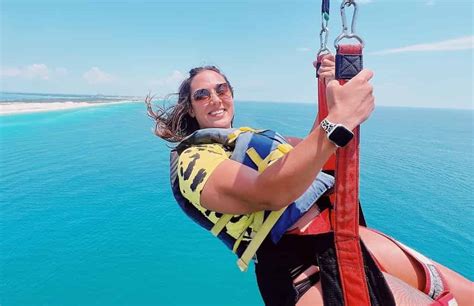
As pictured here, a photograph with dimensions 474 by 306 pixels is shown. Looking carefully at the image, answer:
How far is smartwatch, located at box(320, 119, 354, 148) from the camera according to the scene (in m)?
0.93

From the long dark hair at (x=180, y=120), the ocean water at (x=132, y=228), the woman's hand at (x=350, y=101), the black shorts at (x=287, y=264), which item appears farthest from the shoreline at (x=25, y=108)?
the woman's hand at (x=350, y=101)

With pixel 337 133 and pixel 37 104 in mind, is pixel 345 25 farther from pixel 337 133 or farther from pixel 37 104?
pixel 37 104

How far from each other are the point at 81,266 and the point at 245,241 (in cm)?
783

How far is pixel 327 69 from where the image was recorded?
143cm

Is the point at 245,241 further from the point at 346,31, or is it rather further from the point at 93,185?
the point at 93,185

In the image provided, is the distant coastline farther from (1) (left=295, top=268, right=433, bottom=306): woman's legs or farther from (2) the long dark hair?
(1) (left=295, top=268, right=433, bottom=306): woman's legs

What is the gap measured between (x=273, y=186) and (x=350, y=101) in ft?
1.26

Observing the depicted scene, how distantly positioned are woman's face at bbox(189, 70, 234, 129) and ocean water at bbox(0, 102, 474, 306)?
6131 millimetres

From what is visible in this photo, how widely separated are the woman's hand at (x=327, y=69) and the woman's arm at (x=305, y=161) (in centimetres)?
42

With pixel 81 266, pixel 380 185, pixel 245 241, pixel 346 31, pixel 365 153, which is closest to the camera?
pixel 346 31

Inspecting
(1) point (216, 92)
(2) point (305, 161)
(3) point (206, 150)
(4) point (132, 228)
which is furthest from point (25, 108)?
(2) point (305, 161)

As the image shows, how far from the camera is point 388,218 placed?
1175 cm

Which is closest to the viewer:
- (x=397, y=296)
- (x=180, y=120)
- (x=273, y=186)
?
(x=273, y=186)

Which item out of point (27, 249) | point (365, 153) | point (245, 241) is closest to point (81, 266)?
point (27, 249)
